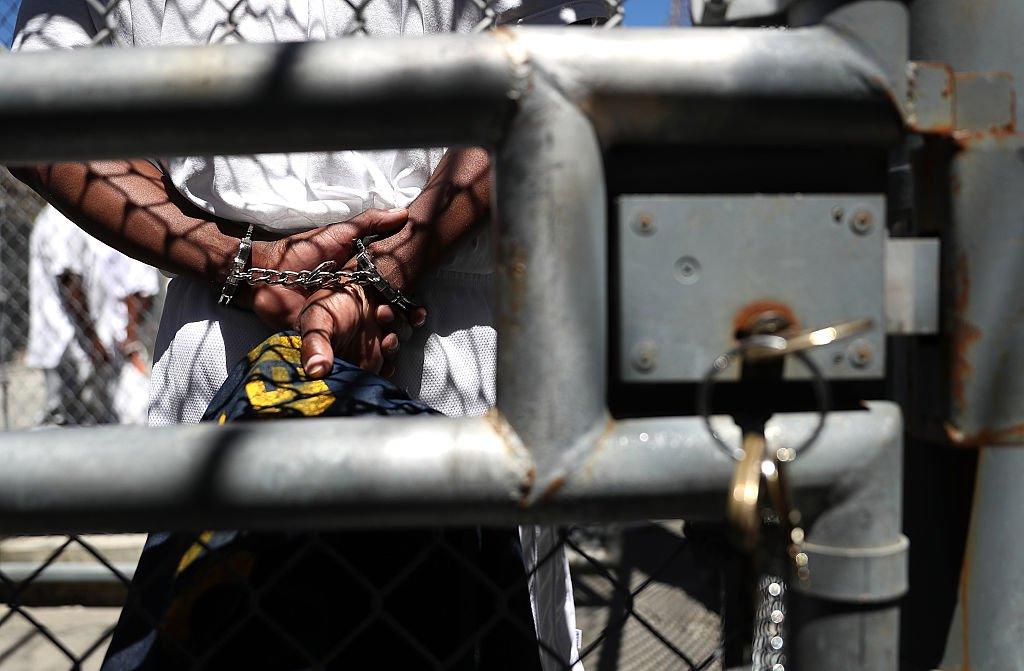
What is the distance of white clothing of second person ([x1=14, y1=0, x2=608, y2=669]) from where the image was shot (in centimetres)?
122

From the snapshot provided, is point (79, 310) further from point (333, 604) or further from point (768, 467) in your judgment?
point (768, 467)

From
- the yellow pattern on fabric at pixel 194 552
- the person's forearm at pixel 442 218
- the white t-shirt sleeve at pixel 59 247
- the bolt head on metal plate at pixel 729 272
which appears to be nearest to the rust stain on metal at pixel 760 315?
the bolt head on metal plate at pixel 729 272

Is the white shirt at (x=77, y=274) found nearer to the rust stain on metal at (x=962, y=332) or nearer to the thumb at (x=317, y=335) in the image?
the thumb at (x=317, y=335)

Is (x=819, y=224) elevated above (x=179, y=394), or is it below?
above

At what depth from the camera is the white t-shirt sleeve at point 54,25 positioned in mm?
1218

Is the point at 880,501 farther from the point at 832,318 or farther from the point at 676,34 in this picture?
the point at 676,34

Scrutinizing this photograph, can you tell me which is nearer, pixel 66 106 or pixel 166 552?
pixel 66 106

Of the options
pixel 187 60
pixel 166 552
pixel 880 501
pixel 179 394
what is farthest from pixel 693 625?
pixel 187 60

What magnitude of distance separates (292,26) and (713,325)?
2.98 feet

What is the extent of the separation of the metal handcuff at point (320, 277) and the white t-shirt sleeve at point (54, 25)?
38 cm

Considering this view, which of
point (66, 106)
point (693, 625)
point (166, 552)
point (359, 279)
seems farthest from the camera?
point (693, 625)

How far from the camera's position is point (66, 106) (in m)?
0.53

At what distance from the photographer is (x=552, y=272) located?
1.73ft

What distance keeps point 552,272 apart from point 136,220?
881 millimetres
